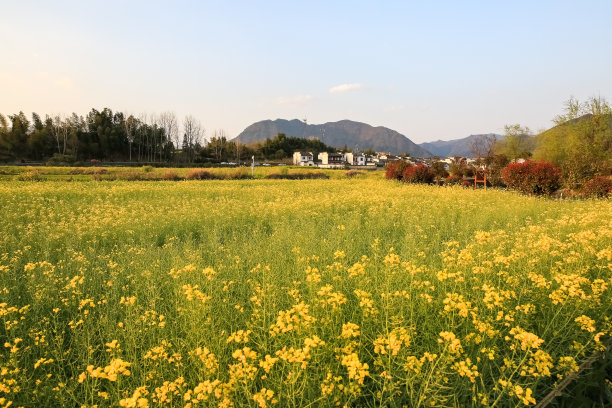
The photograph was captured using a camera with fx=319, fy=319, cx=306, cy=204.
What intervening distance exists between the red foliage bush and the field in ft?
46.0

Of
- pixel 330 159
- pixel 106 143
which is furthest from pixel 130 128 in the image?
pixel 330 159

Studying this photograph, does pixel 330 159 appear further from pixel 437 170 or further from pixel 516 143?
pixel 437 170

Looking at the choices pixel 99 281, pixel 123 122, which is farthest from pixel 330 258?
pixel 123 122

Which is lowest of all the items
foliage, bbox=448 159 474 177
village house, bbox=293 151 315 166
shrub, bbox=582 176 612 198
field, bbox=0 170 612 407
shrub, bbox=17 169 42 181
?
field, bbox=0 170 612 407

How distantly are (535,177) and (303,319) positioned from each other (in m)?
23.8

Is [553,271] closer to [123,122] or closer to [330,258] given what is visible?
[330,258]

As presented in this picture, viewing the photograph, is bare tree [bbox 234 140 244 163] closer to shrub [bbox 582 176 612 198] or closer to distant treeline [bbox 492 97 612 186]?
distant treeline [bbox 492 97 612 186]

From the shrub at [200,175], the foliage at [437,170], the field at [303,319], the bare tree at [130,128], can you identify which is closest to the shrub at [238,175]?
the shrub at [200,175]

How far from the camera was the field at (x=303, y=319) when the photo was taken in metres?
2.67

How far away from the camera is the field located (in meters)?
2.67

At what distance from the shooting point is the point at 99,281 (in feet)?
19.6

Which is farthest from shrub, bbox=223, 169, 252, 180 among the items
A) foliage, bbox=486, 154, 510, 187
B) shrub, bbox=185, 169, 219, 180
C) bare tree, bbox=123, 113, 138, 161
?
bare tree, bbox=123, 113, 138, 161

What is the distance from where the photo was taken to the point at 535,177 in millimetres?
21312

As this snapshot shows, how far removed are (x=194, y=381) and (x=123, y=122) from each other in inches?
3320
